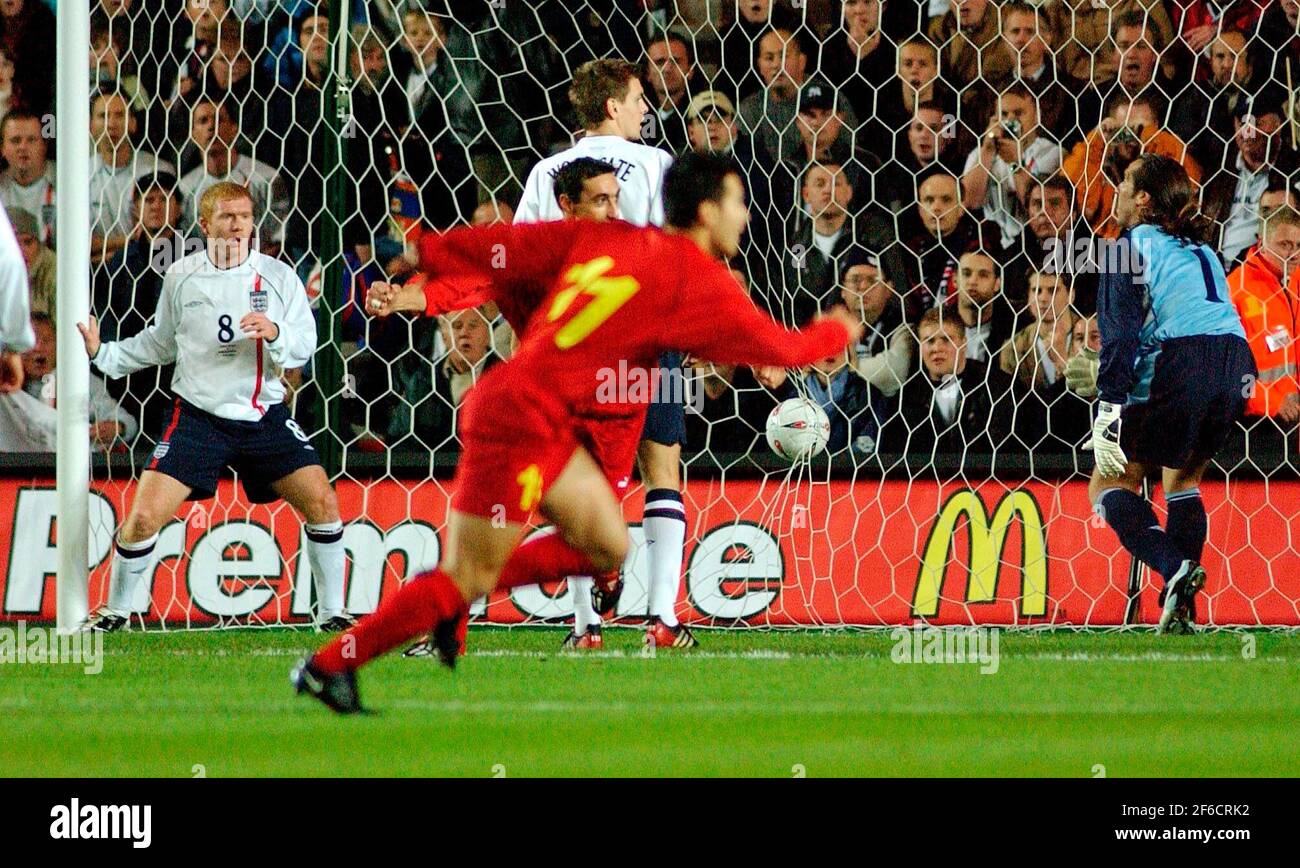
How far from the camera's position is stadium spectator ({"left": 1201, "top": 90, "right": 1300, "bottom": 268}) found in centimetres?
812

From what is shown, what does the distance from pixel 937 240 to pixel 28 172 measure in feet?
14.0

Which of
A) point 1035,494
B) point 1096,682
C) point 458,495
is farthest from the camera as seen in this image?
point 1035,494

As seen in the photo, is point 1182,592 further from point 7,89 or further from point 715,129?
point 7,89

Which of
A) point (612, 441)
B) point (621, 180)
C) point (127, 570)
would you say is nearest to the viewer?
point (612, 441)

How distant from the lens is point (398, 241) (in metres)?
8.35

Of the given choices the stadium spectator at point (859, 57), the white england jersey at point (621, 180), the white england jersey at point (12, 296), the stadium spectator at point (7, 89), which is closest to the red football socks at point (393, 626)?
the white england jersey at point (12, 296)

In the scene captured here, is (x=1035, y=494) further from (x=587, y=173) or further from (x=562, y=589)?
(x=587, y=173)

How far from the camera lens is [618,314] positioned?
4.38 meters

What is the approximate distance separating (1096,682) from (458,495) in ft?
6.37

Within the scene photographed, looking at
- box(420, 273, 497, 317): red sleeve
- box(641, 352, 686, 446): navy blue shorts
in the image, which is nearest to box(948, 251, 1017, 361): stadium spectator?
box(641, 352, 686, 446): navy blue shorts

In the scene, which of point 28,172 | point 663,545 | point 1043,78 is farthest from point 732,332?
point 28,172

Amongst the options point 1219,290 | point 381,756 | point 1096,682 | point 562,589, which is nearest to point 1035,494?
point 1219,290

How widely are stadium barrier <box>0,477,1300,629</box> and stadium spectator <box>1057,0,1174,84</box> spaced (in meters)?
2.00

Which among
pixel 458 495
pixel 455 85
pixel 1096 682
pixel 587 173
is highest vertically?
pixel 455 85
